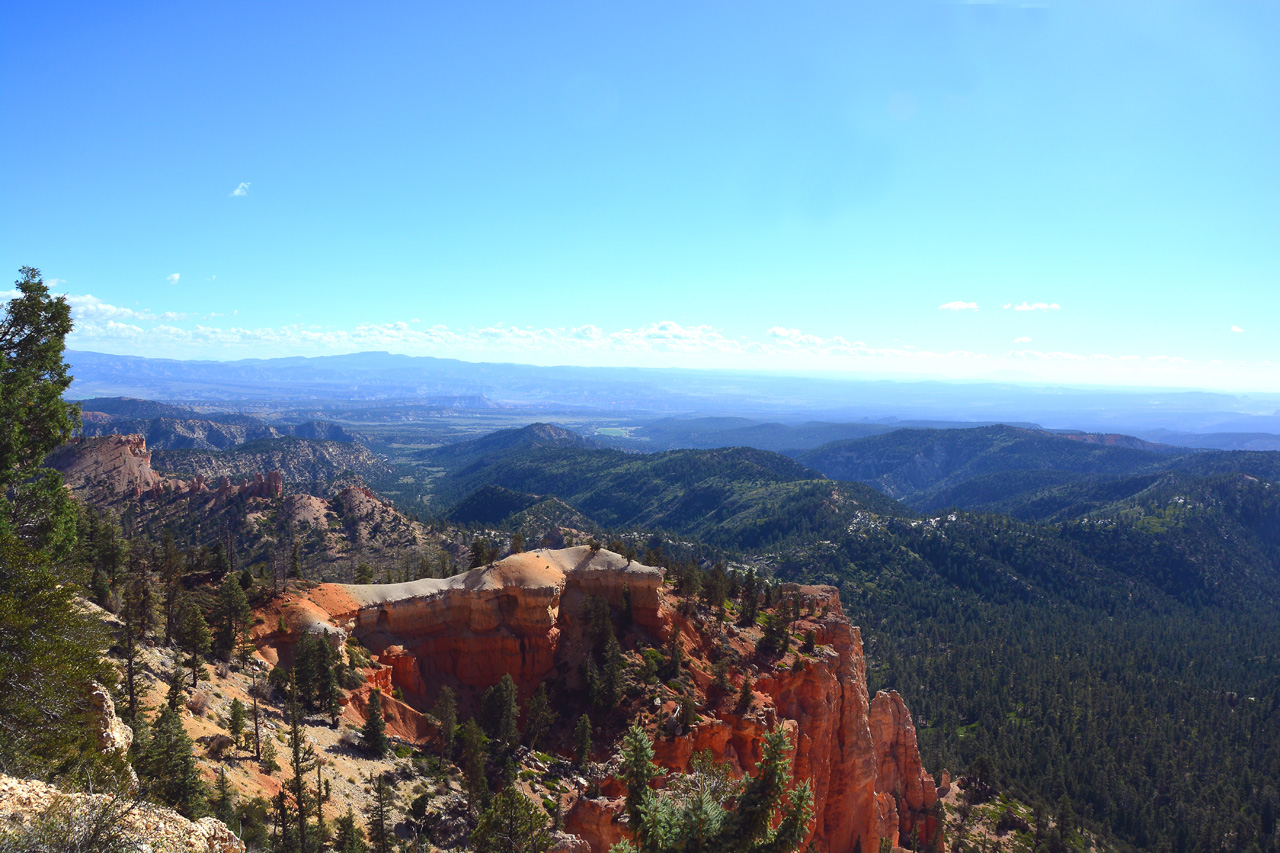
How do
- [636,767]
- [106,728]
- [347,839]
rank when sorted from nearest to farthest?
[106,728] → [636,767] → [347,839]

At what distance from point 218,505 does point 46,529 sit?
129766 mm

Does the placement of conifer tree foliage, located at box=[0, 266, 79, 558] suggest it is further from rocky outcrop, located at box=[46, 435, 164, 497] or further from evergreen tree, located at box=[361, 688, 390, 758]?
rocky outcrop, located at box=[46, 435, 164, 497]

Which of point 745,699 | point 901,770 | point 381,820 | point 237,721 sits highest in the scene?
point 237,721

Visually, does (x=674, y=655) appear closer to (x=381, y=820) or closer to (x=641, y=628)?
(x=641, y=628)

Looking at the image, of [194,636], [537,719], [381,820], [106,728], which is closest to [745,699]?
[537,719]

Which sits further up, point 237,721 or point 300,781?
point 237,721

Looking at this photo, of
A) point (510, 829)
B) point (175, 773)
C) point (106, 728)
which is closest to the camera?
point (106, 728)

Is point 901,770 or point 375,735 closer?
point 375,735

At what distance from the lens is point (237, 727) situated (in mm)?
33531

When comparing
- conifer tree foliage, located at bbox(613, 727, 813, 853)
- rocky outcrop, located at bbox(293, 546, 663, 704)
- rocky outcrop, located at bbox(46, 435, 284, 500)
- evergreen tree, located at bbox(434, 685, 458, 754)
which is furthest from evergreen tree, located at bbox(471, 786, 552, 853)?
rocky outcrop, located at bbox(46, 435, 284, 500)

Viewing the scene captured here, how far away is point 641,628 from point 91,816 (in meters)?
48.6

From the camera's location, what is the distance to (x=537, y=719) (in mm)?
48344

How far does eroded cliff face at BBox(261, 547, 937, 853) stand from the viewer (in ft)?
167

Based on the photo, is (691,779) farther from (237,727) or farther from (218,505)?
(218,505)
